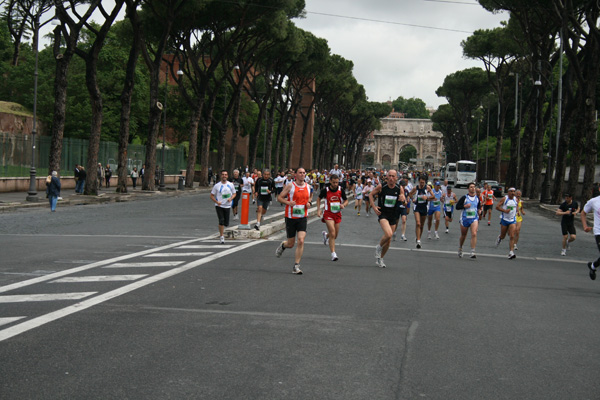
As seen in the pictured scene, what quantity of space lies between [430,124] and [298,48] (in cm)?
12825

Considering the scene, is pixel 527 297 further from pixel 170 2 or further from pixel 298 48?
pixel 298 48

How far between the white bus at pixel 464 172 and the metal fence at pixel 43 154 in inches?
1782

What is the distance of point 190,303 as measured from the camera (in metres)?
8.04

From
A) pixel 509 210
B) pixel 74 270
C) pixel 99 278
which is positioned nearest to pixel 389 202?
pixel 509 210

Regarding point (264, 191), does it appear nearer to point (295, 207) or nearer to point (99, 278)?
point (295, 207)

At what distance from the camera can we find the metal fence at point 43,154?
1296 inches

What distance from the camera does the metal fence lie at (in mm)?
32906

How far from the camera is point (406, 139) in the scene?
174 metres

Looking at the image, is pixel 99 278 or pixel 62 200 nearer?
pixel 99 278

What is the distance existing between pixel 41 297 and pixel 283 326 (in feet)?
A: 10.0

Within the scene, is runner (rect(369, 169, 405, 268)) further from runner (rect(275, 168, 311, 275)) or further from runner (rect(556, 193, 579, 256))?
runner (rect(556, 193, 579, 256))

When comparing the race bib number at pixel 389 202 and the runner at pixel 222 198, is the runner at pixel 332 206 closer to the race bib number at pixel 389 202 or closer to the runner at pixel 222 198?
the race bib number at pixel 389 202

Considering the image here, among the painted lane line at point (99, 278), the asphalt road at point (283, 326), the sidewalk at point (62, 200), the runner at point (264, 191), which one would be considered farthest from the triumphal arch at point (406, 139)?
the painted lane line at point (99, 278)

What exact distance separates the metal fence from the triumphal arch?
129 metres
